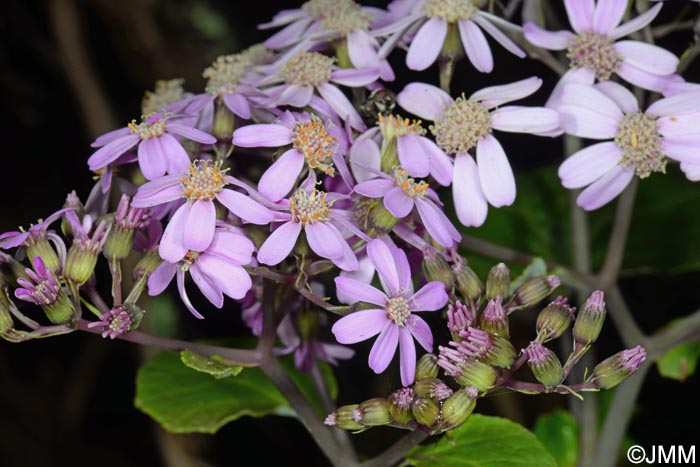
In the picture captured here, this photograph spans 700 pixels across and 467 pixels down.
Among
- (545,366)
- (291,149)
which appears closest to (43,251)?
(291,149)

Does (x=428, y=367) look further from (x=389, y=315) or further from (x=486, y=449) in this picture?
(x=486, y=449)

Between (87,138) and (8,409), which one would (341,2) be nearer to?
(87,138)

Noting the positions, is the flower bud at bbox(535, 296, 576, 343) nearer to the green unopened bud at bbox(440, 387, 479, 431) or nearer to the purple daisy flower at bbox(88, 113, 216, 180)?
the green unopened bud at bbox(440, 387, 479, 431)

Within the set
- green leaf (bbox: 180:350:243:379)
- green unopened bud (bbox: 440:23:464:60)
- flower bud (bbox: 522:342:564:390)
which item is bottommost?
flower bud (bbox: 522:342:564:390)

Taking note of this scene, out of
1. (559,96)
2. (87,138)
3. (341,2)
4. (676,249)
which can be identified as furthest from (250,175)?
(87,138)

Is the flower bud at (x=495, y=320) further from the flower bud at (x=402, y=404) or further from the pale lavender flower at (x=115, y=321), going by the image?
the pale lavender flower at (x=115, y=321)

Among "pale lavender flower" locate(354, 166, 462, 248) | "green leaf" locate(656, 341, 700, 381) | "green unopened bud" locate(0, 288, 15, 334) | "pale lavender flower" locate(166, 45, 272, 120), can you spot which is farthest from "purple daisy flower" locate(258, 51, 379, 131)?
"green leaf" locate(656, 341, 700, 381)
